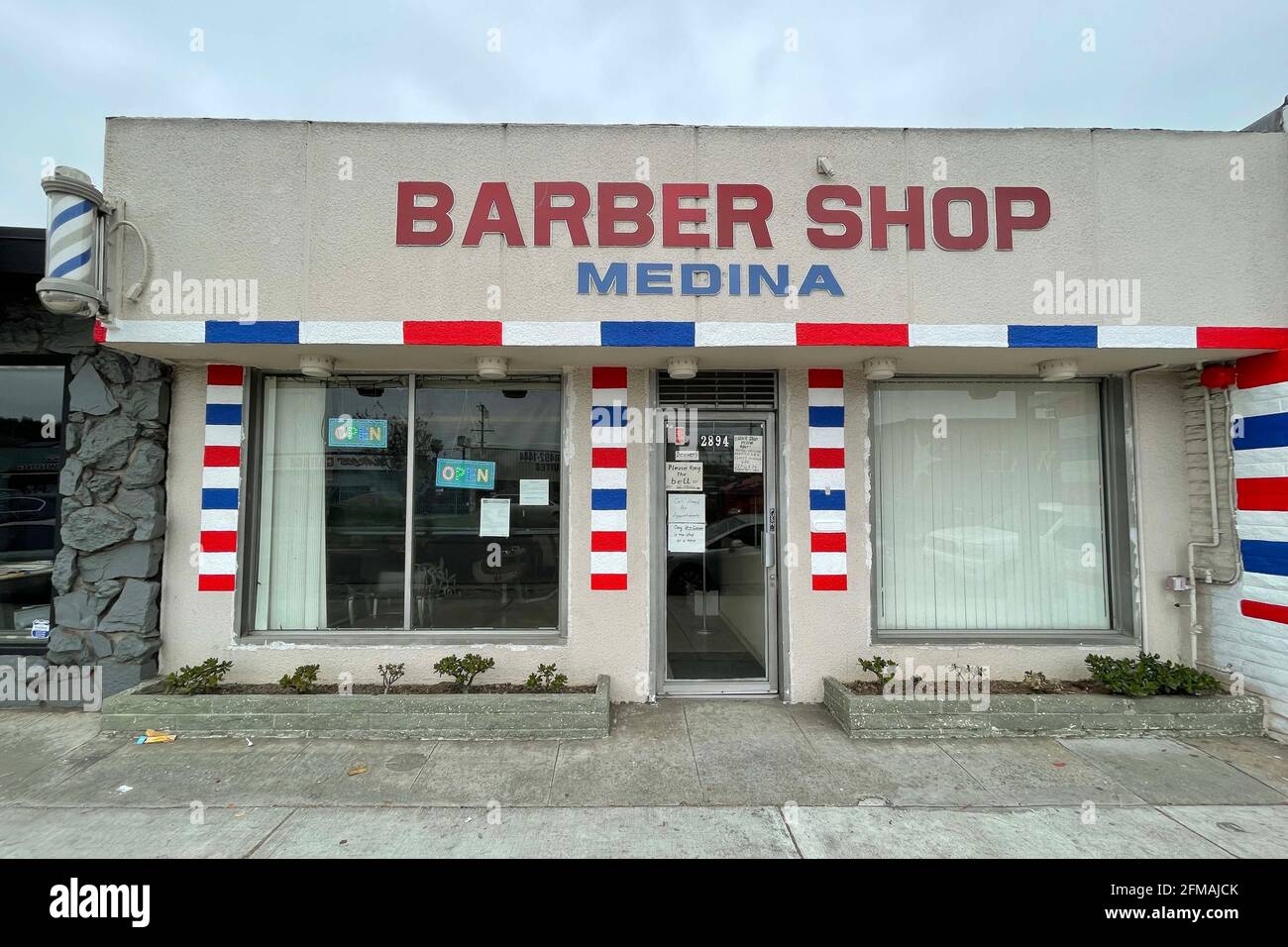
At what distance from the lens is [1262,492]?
16.6 feet

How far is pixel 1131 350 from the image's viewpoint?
503cm

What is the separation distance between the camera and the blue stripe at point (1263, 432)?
4941 millimetres

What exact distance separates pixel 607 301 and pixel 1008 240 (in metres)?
3.31

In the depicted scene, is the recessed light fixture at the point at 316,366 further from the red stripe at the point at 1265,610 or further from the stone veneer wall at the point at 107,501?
the red stripe at the point at 1265,610

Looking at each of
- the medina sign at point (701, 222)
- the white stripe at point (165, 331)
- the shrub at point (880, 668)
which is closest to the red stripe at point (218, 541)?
the white stripe at point (165, 331)

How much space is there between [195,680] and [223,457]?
1.89m

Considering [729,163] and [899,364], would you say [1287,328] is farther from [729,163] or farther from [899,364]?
[729,163]

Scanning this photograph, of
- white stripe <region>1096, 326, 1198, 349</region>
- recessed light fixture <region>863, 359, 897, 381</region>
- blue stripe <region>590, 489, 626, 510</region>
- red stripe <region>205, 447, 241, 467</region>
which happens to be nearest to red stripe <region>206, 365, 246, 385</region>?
red stripe <region>205, 447, 241, 467</region>

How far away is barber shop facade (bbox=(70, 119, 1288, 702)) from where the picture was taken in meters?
5.00

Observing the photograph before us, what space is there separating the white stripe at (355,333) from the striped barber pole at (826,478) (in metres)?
3.63

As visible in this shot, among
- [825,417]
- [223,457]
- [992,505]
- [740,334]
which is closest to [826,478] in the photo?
[825,417]

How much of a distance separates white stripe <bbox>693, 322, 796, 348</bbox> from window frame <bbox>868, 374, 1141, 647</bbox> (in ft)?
4.40

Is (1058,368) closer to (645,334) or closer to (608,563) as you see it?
(645,334)

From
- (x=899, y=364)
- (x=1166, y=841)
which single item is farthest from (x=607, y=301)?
(x=1166, y=841)
